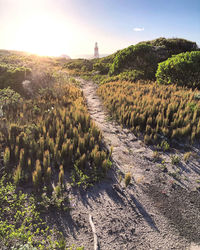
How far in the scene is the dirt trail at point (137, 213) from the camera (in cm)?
318

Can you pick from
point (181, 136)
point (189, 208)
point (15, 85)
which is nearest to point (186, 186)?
point (189, 208)

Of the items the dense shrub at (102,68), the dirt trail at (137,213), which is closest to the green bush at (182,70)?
the dirt trail at (137,213)

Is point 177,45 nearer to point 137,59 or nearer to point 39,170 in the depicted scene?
→ point 137,59

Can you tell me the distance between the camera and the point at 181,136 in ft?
21.7

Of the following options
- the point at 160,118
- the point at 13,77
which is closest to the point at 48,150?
the point at 160,118

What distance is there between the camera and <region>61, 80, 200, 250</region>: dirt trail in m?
3.18

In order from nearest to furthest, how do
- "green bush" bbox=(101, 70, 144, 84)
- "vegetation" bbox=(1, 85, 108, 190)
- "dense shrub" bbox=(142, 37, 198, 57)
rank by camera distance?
"vegetation" bbox=(1, 85, 108, 190) → "green bush" bbox=(101, 70, 144, 84) → "dense shrub" bbox=(142, 37, 198, 57)

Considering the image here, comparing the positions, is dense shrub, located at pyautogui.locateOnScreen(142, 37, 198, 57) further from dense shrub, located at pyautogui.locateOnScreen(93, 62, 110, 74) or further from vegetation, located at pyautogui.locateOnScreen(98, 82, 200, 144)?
vegetation, located at pyautogui.locateOnScreen(98, 82, 200, 144)

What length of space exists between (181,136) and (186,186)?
2.56 meters

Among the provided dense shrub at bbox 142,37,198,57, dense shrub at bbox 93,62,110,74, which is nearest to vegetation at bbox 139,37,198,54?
dense shrub at bbox 142,37,198,57

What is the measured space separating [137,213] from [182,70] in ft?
35.1

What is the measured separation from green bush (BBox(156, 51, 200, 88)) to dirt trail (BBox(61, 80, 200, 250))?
28.6 feet

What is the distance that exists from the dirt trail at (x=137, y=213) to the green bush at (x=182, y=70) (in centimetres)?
873

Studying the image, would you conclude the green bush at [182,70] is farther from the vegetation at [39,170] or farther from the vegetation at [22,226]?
the vegetation at [22,226]
